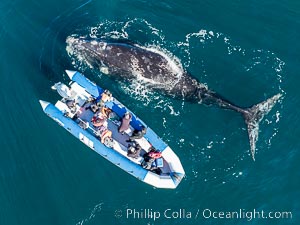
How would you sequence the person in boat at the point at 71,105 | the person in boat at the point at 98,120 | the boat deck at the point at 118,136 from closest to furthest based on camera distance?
the person in boat at the point at 98,120, the boat deck at the point at 118,136, the person in boat at the point at 71,105

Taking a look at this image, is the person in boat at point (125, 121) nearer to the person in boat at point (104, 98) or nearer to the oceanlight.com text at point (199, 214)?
the person in boat at point (104, 98)

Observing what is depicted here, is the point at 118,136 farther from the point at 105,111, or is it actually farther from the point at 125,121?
the point at 105,111

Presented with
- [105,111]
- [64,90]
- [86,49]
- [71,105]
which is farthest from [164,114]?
[86,49]

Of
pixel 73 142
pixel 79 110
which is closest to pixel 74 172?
pixel 73 142

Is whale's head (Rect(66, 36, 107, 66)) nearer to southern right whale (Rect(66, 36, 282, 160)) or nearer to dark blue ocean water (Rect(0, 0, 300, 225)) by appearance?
southern right whale (Rect(66, 36, 282, 160))

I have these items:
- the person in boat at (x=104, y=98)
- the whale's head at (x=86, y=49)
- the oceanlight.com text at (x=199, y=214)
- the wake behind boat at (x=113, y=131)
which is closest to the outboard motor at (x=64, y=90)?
the wake behind boat at (x=113, y=131)

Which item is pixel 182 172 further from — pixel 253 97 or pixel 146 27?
pixel 146 27

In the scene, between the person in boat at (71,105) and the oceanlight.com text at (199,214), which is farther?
the person in boat at (71,105)
